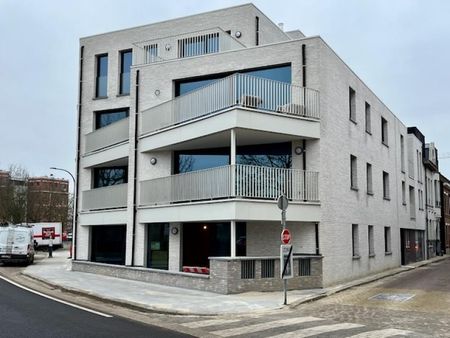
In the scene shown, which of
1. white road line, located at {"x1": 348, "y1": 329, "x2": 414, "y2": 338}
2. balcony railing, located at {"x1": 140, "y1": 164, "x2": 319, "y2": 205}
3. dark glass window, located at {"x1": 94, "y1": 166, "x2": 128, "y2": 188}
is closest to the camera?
white road line, located at {"x1": 348, "y1": 329, "x2": 414, "y2": 338}

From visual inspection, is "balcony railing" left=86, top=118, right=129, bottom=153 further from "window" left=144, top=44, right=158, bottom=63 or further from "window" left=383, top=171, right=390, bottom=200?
"window" left=383, top=171, right=390, bottom=200

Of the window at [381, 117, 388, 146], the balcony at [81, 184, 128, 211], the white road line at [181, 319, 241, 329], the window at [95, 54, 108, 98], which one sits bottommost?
the white road line at [181, 319, 241, 329]

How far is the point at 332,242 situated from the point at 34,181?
156 feet

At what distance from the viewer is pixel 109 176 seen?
981 inches

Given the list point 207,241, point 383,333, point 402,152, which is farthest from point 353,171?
point 383,333

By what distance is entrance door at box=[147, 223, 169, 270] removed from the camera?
19.8m

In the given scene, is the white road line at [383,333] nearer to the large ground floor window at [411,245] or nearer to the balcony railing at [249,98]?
the balcony railing at [249,98]

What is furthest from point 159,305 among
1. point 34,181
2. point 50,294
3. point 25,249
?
point 34,181

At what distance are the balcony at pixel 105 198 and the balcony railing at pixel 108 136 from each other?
2108 millimetres

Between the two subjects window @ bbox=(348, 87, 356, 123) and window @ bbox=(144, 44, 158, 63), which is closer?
window @ bbox=(348, 87, 356, 123)

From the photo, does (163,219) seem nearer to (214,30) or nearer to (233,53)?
(233,53)

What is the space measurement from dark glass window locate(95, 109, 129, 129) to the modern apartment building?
69 millimetres

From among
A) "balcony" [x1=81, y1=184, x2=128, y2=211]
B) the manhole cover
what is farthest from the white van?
the manhole cover

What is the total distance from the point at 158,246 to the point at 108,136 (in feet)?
20.8
